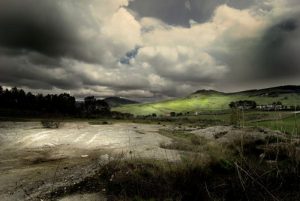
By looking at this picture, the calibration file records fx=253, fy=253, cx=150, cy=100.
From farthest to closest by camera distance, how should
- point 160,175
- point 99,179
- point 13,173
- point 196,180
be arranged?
point 13,173 < point 99,179 < point 160,175 < point 196,180

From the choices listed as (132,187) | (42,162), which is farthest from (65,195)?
(42,162)

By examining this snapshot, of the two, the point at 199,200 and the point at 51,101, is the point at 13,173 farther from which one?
the point at 51,101

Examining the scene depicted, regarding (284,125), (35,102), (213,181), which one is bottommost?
(213,181)

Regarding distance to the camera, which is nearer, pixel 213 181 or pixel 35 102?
pixel 213 181

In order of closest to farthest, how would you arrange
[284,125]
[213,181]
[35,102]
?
[213,181]
[284,125]
[35,102]

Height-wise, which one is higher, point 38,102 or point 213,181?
point 38,102

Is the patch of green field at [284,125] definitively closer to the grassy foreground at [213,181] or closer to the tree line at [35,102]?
the grassy foreground at [213,181]

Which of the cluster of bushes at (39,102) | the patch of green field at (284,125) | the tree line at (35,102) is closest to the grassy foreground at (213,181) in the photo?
the patch of green field at (284,125)

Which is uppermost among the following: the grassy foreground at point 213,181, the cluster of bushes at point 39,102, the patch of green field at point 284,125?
the cluster of bushes at point 39,102

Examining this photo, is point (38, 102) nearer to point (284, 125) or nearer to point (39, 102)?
A: point (39, 102)

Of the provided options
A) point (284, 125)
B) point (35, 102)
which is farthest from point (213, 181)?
point (35, 102)

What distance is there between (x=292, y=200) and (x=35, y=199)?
8.92 metres

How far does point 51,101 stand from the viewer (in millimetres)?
148250

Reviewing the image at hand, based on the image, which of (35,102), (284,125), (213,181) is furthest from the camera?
(35,102)
